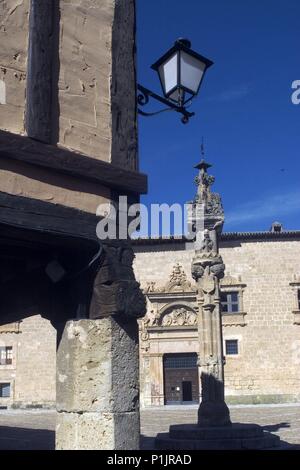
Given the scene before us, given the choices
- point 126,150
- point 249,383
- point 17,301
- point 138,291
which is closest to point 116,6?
point 126,150

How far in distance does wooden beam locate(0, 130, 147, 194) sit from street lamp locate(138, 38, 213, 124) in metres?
0.80

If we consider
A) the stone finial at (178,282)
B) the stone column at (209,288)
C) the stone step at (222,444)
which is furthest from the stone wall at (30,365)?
the stone step at (222,444)

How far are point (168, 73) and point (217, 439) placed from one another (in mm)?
5551

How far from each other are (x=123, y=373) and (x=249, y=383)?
18504 mm

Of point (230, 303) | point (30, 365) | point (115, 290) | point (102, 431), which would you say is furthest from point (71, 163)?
point (30, 365)

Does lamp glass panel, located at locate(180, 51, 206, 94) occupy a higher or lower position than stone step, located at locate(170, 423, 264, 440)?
higher

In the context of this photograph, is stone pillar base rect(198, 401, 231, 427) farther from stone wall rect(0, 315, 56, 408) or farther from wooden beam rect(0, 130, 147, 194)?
stone wall rect(0, 315, 56, 408)

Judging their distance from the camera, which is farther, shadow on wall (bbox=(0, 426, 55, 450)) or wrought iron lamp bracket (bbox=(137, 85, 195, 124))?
shadow on wall (bbox=(0, 426, 55, 450))

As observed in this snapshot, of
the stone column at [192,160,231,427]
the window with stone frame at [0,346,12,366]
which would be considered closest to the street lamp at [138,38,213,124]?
the stone column at [192,160,231,427]

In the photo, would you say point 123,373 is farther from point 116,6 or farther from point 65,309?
point 116,6

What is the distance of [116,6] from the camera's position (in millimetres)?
3781

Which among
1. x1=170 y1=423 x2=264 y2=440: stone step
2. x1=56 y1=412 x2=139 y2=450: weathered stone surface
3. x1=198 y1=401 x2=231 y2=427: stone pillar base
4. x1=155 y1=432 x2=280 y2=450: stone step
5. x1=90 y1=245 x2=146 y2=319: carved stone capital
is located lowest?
x1=155 y1=432 x2=280 y2=450: stone step

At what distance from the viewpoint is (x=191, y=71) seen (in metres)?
4.01

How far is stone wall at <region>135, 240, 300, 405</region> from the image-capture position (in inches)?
816
